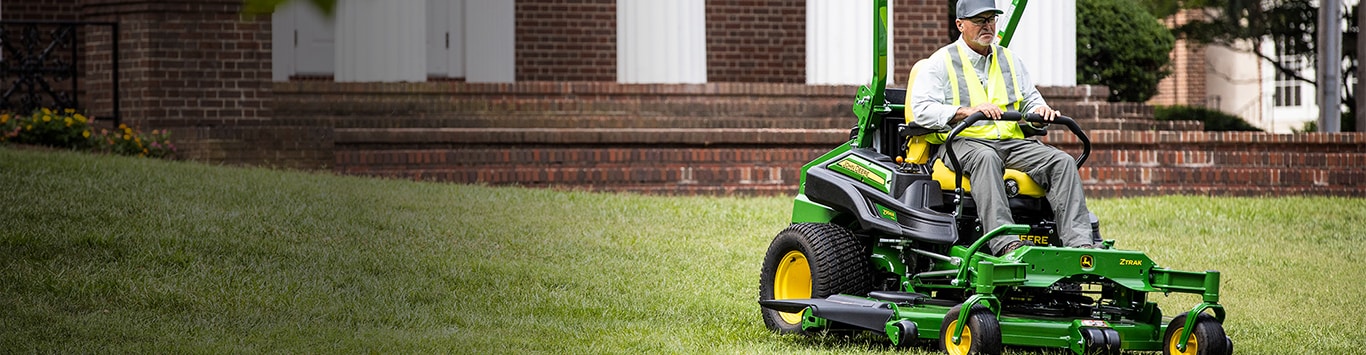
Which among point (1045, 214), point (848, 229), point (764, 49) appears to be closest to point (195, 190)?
point (848, 229)

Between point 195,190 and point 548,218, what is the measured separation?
2.22 meters

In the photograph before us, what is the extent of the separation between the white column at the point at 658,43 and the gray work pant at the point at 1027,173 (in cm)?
843

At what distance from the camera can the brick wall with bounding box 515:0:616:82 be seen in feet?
61.0

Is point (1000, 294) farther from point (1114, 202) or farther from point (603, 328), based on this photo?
point (1114, 202)

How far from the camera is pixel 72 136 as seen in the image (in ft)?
44.3

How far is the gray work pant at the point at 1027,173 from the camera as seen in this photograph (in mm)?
6070

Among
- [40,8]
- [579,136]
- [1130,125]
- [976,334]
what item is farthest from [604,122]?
[976,334]

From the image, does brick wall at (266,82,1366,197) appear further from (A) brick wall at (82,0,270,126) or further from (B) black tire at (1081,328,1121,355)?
(B) black tire at (1081,328,1121,355)

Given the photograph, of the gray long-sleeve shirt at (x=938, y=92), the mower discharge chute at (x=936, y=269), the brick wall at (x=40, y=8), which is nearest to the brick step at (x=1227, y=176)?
the mower discharge chute at (x=936, y=269)

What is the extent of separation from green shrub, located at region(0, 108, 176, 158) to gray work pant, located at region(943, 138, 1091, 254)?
8.85 m

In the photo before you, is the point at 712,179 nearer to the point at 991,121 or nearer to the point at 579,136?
the point at 579,136

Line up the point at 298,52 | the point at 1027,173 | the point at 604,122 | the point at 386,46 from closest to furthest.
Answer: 1. the point at 1027,173
2. the point at 604,122
3. the point at 386,46
4. the point at 298,52

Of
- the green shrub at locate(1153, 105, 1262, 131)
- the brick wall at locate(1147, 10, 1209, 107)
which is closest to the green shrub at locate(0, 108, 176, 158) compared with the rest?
the green shrub at locate(1153, 105, 1262, 131)

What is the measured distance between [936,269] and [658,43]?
27.6 ft
